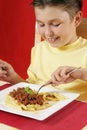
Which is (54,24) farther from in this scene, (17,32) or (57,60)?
(17,32)

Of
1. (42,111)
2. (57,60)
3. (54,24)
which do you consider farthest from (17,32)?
(42,111)

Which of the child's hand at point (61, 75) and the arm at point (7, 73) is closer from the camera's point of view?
the child's hand at point (61, 75)

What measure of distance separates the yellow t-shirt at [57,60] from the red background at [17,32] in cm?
133

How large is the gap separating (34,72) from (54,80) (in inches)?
15.3

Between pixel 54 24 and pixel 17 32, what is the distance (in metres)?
1.68

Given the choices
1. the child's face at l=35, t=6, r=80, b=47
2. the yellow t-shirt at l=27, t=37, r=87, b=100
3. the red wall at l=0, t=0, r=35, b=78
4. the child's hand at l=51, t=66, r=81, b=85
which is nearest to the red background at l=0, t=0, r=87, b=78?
the red wall at l=0, t=0, r=35, b=78

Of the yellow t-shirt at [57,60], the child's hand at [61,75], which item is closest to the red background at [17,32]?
Result: the yellow t-shirt at [57,60]

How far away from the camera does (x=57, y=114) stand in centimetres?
96

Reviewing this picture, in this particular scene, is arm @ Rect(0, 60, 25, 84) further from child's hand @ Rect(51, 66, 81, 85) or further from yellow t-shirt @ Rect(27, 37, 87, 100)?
child's hand @ Rect(51, 66, 81, 85)

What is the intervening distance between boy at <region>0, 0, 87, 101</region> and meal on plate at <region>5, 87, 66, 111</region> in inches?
4.0

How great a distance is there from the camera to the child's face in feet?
4.15

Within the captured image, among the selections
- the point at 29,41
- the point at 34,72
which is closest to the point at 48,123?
the point at 34,72

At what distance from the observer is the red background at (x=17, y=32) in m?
2.84

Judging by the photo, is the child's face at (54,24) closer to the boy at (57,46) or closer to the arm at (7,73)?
the boy at (57,46)
